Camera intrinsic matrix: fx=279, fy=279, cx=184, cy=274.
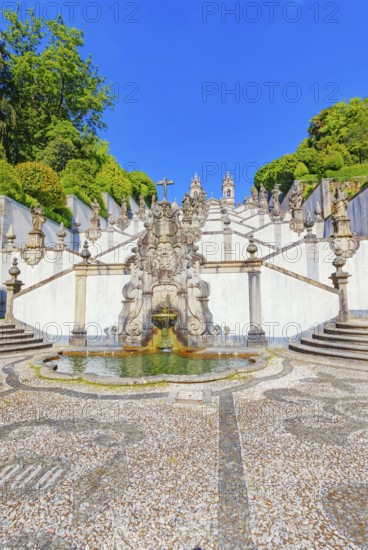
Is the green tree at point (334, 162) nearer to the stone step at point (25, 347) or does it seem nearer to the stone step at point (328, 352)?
the stone step at point (328, 352)

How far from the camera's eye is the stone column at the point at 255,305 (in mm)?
9906

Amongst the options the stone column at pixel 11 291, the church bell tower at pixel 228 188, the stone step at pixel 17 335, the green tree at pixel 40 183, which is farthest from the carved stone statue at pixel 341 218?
the church bell tower at pixel 228 188

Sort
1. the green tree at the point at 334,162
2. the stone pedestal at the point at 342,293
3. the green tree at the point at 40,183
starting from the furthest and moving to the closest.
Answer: the green tree at the point at 334,162 < the green tree at the point at 40,183 < the stone pedestal at the point at 342,293

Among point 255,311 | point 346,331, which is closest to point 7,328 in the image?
point 255,311

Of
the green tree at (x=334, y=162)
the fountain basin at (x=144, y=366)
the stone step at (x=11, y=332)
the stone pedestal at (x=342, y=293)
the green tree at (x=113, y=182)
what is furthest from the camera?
the green tree at (x=113, y=182)

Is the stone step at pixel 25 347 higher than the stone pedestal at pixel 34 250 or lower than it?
lower

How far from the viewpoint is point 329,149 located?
3575 centimetres

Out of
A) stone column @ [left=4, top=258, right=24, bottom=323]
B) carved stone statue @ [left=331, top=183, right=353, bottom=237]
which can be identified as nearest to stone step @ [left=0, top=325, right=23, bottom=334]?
stone column @ [left=4, top=258, right=24, bottom=323]

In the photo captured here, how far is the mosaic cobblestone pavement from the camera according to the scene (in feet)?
6.31

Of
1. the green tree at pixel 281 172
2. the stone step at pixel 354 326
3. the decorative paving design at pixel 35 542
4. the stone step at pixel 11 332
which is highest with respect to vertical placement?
the green tree at pixel 281 172

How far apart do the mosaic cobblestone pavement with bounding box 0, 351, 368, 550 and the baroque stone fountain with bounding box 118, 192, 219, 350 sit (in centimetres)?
535

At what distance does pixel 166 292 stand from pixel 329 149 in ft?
118

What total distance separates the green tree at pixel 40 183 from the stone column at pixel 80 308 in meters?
13.2

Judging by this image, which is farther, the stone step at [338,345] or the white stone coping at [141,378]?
the stone step at [338,345]
